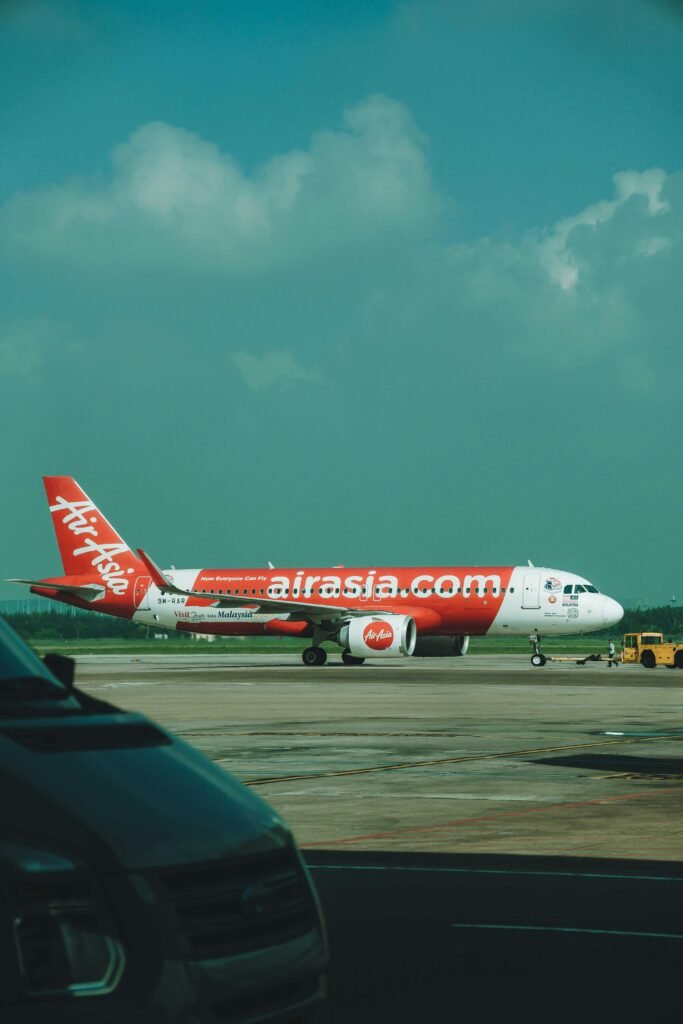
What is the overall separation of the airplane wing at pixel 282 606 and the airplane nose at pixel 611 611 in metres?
8.72

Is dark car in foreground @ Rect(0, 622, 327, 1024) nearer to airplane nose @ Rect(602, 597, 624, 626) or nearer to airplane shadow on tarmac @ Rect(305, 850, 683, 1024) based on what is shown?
airplane shadow on tarmac @ Rect(305, 850, 683, 1024)

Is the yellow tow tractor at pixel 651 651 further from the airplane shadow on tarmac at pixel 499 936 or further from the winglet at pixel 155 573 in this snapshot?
the airplane shadow on tarmac at pixel 499 936

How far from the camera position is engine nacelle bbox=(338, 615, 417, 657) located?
51938mm

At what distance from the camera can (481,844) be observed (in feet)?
40.5

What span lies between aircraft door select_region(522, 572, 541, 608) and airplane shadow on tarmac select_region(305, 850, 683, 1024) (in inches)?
1731

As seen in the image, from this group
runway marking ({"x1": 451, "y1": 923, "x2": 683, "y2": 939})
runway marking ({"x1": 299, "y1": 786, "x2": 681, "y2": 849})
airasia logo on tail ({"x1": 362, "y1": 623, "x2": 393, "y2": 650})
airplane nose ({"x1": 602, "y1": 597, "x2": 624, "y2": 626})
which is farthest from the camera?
airplane nose ({"x1": 602, "y1": 597, "x2": 624, "y2": 626})

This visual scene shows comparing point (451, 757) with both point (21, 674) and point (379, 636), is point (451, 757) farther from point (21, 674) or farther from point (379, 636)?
point (379, 636)

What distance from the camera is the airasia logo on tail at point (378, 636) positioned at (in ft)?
170

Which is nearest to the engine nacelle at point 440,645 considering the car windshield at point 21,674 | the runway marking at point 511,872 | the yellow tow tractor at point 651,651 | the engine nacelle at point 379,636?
the engine nacelle at point 379,636

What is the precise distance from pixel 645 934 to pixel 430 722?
18361mm

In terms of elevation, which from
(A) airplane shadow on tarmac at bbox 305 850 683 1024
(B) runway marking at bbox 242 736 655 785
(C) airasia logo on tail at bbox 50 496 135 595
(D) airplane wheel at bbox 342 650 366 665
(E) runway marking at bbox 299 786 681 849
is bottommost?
(A) airplane shadow on tarmac at bbox 305 850 683 1024

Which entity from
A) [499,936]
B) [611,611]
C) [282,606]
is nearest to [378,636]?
[282,606]

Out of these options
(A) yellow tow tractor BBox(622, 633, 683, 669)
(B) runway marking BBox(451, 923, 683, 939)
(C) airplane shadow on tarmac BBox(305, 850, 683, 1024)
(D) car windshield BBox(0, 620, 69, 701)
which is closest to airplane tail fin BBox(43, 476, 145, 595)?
(A) yellow tow tractor BBox(622, 633, 683, 669)

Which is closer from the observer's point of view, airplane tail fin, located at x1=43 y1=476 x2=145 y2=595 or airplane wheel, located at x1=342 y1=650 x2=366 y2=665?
airplane wheel, located at x1=342 y1=650 x2=366 y2=665
